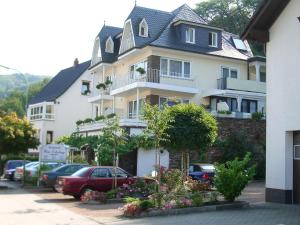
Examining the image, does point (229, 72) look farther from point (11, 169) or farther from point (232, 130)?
point (11, 169)

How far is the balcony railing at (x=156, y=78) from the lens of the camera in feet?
116

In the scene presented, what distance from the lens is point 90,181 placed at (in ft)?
71.0

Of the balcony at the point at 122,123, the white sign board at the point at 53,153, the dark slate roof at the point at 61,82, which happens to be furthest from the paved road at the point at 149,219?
the dark slate roof at the point at 61,82

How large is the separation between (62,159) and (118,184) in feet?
26.3

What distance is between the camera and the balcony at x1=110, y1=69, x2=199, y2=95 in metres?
35.0

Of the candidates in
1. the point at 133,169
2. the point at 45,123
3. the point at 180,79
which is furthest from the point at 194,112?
the point at 45,123

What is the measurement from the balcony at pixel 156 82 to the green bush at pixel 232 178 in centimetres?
1787

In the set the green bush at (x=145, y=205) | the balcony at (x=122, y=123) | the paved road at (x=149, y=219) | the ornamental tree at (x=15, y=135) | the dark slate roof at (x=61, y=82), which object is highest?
the dark slate roof at (x=61, y=82)

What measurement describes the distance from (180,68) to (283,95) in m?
19.3

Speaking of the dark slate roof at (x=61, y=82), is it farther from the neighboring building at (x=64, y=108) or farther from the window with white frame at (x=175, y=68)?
the window with white frame at (x=175, y=68)

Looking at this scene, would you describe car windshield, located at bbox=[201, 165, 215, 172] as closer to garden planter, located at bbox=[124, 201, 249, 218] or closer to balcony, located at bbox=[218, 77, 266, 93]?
garden planter, located at bbox=[124, 201, 249, 218]

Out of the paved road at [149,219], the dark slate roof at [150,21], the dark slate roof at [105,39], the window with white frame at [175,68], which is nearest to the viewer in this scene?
the paved road at [149,219]

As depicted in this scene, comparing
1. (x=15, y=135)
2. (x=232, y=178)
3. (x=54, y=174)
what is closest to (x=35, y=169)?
(x=15, y=135)

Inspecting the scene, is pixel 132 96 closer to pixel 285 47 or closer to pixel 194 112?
pixel 194 112
